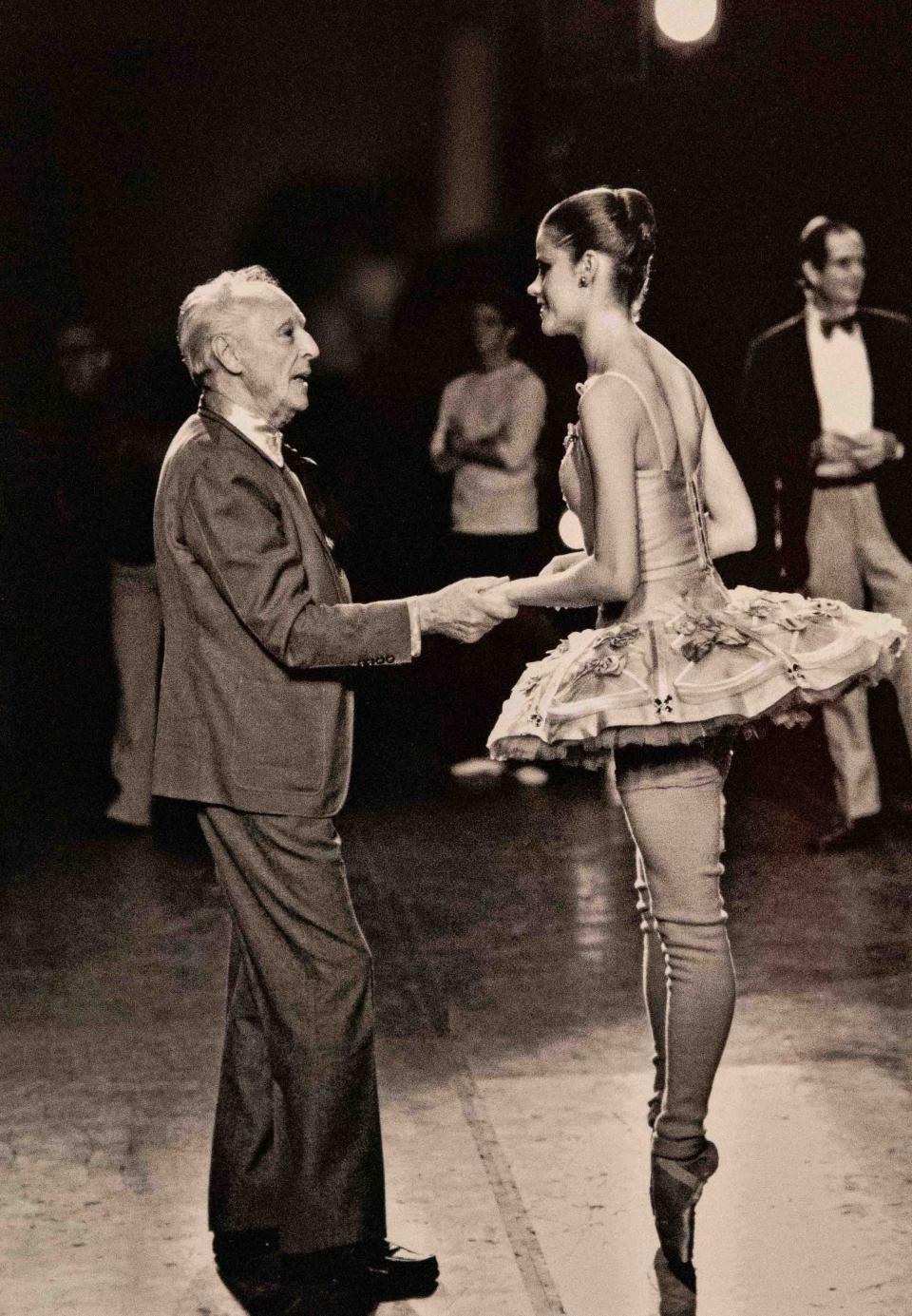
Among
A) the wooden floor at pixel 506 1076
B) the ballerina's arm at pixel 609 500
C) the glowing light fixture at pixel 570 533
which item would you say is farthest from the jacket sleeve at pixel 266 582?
the glowing light fixture at pixel 570 533

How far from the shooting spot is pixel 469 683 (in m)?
8.63

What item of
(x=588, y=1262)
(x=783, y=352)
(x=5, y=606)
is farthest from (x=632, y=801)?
(x=5, y=606)

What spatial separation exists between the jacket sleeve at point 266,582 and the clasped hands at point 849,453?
11.5 ft

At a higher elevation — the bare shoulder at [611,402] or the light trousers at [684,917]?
the bare shoulder at [611,402]

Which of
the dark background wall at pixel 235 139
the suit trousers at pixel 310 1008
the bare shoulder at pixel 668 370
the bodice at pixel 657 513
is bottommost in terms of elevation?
the suit trousers at pixel 310 1008

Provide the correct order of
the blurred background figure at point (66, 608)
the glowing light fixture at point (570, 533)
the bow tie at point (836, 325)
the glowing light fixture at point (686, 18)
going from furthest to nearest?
the glowing light fixture at point (686, 18)
the glowing light fixture at point (570, 533)
the blurred background figure at point (66, 608)
the bow tie at point (836, 325)

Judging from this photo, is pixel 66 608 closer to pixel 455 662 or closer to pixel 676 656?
pixel 455 662

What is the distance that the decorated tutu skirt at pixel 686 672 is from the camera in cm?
325

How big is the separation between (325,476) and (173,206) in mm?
1446

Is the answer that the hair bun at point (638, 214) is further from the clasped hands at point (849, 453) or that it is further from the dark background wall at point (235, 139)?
the dark background wall at point (235, 139)

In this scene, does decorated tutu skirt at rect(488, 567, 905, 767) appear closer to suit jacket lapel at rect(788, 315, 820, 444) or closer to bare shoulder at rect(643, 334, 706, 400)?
bare shoulder at rect(643, 334, 706, 400)

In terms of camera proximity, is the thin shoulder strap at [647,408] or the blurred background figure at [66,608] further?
the blurred background figure at [66,608]

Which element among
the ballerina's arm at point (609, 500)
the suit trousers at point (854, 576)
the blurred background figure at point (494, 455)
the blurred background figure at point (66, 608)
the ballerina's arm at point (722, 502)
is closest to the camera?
the ballerina's arm at point (609, 500)

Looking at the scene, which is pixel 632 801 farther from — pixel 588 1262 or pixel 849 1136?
pixel 849 1136
